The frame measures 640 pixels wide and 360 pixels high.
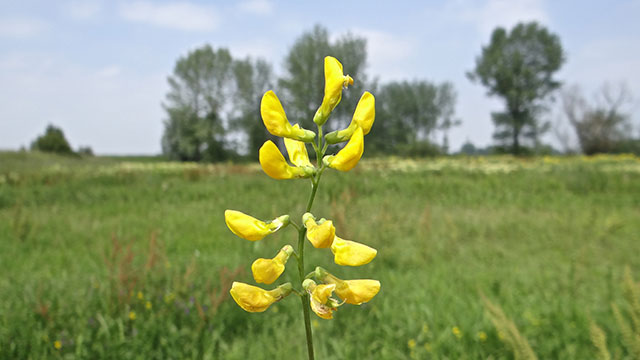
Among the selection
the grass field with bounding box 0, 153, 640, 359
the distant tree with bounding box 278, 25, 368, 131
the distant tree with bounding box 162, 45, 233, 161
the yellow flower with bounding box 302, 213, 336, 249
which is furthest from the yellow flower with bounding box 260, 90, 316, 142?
the distant tree with bounding box 162, 45, 233, 161

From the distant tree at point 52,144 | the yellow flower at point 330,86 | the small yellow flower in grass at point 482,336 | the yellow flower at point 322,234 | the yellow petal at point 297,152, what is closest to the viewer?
the yellow flower at point 322,234

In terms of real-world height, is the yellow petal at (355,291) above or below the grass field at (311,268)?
above

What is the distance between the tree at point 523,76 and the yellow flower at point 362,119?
36.7m

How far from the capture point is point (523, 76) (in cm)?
3372

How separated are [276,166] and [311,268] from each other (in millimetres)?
3047

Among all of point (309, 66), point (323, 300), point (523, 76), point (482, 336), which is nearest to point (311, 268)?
point (482, 336)

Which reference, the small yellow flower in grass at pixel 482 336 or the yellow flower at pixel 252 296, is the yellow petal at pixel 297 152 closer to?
the yellow flower at pixel 252 296

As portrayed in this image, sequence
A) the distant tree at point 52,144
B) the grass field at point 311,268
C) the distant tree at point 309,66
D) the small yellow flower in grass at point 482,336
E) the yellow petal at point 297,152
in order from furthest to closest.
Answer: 1. the distant tree at point 52,144
2. the distant tree at point 309,66
3. the small yellow flower in grass at point 482,336
4. the grass field at point 311,268
5. the yellow petal at point 297,152

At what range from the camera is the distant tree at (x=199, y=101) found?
35625mm

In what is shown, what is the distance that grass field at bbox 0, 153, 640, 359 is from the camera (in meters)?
2.51

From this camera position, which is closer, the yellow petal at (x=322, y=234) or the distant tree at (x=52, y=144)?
the yellow petal at (x=322, y=234)

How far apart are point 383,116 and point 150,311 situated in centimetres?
3402

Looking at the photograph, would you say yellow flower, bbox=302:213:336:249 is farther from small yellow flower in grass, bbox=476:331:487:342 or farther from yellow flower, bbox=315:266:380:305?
small yellow flower in grass, bbox=476:331:487:342

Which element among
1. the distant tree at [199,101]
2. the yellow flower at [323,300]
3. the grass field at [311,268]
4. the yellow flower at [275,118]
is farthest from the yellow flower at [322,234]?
Answer: the distant tree at [199,101]
